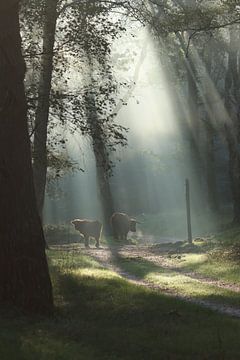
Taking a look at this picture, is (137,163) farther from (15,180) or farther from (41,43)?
(15,180)

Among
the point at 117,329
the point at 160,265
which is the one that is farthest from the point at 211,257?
the point at 117,329

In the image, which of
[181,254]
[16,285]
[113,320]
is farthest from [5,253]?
[181,254]

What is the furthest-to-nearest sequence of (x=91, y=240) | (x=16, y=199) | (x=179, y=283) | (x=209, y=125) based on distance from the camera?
(x=209, y=125) < (x=91, y=240) < (x=179, y=283) < (x=16, y=199)

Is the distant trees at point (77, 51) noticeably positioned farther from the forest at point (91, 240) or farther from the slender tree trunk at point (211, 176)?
the slender tree trunk at point (211, 176)

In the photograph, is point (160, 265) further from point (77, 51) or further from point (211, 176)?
point (211, 176)

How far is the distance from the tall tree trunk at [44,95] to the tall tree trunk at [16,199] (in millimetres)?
2293

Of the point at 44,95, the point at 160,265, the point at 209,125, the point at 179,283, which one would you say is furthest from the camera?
the point at 209,125

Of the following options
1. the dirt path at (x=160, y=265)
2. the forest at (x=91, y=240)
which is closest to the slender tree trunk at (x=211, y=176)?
the forest at (x=91, y=240)

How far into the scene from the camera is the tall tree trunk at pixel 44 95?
1379 cm

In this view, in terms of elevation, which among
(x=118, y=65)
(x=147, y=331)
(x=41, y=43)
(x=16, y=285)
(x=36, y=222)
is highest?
(x=118, y=65)

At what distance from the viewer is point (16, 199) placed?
1013cm

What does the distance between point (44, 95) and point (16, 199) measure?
3.86 metres

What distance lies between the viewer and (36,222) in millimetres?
10250

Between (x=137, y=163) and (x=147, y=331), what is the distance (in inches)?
2188
